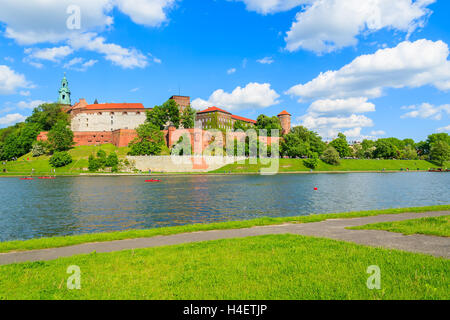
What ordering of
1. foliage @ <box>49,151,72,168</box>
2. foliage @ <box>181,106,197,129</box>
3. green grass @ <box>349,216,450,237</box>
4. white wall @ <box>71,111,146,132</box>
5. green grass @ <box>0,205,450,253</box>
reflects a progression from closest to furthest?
green grass @ <box>349,216,450,237</box>, green grass @ <box>0,205,450,253</box>, foliage @ <box>49,151,72,168</box>, foliage @ <box>181,106,197,129</box>, white wall @ <box>71,111,146,132</box>

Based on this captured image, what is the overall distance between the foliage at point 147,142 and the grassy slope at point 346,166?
83.3 ft

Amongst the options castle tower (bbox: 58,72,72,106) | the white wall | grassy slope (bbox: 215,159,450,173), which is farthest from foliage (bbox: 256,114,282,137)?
castle tower (bbox: 58,72,72,106)

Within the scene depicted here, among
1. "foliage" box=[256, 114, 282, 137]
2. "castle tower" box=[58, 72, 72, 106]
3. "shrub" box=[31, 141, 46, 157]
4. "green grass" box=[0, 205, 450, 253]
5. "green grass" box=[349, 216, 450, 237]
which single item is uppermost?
"castle tower" box=[58, 72, 72, 106]

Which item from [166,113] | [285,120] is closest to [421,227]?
[166,113]

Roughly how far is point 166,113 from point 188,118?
9993mm

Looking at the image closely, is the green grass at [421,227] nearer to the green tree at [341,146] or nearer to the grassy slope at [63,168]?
the grassy slope at [63,168]

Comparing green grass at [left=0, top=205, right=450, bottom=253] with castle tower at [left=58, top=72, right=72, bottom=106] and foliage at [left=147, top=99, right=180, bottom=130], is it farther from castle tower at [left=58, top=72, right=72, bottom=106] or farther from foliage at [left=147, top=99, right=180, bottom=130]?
castle tower at [left=58, top=72, right=72, bottom=106]

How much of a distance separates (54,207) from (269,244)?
95.5ft

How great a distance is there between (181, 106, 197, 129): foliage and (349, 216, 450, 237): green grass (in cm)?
11046

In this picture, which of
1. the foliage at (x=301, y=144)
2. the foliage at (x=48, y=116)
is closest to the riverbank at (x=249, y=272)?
the foliage at (x=301, y=144)

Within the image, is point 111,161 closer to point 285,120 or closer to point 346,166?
point 346,166

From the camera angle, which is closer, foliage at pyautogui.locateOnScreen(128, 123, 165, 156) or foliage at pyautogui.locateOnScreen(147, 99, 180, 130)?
foliage at pyautogui.locateOnScreen(128, 123, 165, 156)

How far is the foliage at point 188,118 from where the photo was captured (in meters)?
119

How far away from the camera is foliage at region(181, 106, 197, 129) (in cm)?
11935
